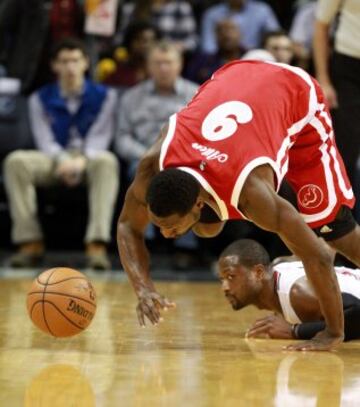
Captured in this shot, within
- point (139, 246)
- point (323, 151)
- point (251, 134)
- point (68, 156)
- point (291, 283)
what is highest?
point (251, 134)

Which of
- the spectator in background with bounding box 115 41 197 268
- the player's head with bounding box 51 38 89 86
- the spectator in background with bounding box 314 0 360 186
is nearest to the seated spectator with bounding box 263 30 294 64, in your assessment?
the spectator in background with bounding box 115 41 197 268

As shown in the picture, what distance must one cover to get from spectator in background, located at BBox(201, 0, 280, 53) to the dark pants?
4.21 meters

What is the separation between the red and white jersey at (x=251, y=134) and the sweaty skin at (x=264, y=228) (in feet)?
0.23

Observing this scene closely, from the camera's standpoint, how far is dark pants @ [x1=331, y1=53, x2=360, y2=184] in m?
6.37

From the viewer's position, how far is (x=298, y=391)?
12.5ft

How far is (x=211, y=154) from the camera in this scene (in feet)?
15.1

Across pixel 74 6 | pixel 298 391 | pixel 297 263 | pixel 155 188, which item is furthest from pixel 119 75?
pixel 298 391

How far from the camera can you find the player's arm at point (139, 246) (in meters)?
4.79

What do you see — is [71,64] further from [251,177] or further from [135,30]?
[251,177]

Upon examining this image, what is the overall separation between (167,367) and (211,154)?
94 centimetres

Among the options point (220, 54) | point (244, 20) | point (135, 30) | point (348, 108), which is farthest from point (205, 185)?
point (244, 20)

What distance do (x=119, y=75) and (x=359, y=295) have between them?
18.3 ft

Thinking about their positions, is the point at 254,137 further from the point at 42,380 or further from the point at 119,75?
the point at 119,75

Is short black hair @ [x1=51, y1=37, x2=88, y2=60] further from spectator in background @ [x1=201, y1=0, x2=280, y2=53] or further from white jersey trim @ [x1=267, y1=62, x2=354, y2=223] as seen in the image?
white jersey trim @ [x1=267, y1=62, x2=354, y2=223]
